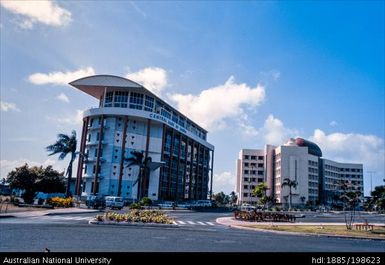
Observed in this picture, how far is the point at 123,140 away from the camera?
7681cm

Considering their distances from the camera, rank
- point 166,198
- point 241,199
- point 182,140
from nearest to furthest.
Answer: point 166,198
point 182,140
point 241,199

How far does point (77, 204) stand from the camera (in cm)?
5766

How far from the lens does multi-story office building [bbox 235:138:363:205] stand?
412 feet

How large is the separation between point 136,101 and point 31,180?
29581 millimetres

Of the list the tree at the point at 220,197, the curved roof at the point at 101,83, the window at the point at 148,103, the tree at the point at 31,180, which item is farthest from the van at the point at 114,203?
the tree at the point at 220,197

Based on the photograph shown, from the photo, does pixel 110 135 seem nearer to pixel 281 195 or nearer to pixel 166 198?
pixel 166 198

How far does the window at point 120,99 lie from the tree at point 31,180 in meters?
22.8

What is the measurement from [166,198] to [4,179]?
35.2m

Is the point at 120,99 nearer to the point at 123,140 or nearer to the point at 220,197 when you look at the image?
the point at 123,140

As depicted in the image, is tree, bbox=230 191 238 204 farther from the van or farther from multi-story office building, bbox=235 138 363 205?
the van

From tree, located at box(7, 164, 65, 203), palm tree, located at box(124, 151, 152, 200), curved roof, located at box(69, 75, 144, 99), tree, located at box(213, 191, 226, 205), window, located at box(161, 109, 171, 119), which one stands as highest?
curved roof, located at box(69, 75, 144, 99)

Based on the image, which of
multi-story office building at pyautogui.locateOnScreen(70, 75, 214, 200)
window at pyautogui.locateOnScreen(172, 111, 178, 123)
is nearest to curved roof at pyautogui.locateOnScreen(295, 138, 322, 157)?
window at pyautogui.locateOnScreen(172, 111, 178, 123)

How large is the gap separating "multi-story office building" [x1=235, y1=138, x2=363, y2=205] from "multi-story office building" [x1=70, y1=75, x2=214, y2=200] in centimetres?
5260
